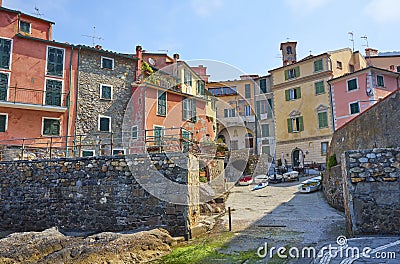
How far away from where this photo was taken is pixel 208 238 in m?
9.26

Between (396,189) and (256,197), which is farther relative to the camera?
(256,197)

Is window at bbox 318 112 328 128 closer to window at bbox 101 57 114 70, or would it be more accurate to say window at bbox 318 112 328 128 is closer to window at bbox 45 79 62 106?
window at bbox 101 57 114 70

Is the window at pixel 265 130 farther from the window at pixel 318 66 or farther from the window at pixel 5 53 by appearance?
the window at pixel 5 53

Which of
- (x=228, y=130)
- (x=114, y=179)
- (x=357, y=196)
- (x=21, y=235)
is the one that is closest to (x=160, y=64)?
(x=228, y=130)

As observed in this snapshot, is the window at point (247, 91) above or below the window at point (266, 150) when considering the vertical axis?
above

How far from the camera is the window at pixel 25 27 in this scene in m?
18.3

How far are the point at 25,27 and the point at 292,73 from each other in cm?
2231

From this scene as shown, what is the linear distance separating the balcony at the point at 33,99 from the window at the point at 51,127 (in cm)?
60

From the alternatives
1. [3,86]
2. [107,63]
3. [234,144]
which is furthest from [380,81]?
[3,86]

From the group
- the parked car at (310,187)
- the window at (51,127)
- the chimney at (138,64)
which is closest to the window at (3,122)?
the window at (51,127)

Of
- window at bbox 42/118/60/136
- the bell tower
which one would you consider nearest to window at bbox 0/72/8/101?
window at bbox 42/118/60/136

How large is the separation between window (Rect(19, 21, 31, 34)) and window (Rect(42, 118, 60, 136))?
5.72m

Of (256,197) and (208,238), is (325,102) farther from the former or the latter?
(208,238)

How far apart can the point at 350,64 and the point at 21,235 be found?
93.2 ft
